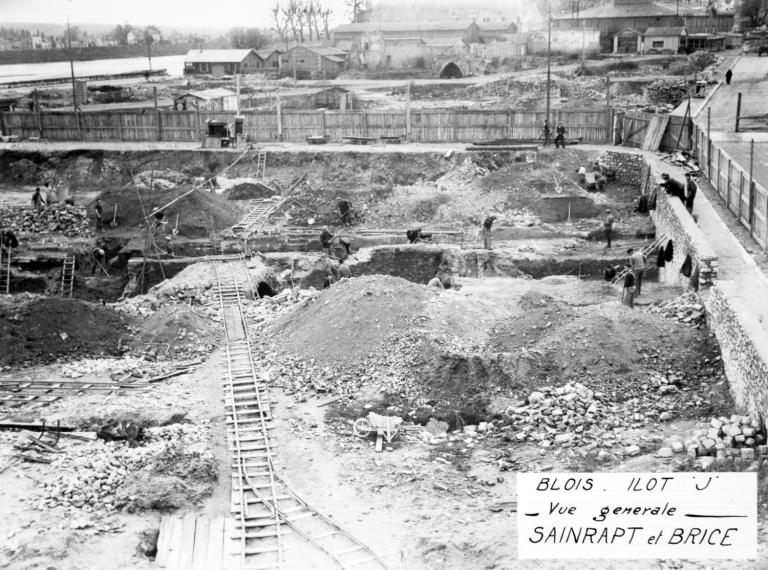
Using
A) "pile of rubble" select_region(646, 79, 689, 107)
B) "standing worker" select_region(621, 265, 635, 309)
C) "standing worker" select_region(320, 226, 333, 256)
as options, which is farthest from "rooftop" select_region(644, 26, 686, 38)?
"standing worker" select_region(621, 265, 635, 309)

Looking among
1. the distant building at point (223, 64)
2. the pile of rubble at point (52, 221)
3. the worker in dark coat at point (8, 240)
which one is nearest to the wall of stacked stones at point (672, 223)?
the pile of rubble at point (52, 221)

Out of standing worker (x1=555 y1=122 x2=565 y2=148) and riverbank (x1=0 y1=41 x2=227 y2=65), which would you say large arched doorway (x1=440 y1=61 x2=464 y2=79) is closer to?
standing worker (x1=555 y1=122 x2=565 y2=148)

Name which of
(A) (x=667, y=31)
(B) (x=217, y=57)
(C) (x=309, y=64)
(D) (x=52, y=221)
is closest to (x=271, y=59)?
(B) (x=217, y=57)

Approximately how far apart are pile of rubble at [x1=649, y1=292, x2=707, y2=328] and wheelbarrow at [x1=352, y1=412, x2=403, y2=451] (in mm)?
6044

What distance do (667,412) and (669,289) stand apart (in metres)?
6.65

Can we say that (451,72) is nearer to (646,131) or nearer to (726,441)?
(646,131)

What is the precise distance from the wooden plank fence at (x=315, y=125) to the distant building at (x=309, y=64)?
25.9m

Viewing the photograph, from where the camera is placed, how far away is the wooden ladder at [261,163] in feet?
113

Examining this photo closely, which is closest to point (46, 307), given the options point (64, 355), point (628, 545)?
point (64, 355)

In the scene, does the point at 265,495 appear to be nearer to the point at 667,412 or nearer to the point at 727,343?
the point at 667,412

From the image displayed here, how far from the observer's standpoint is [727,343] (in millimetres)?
14875

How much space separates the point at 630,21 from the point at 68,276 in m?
48.5

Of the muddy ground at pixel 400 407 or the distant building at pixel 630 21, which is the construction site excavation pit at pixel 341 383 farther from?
the distant building at pixel 630 21
